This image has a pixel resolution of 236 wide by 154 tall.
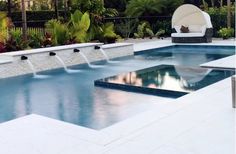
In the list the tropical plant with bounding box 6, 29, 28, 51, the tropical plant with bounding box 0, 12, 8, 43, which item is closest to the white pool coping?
the tropical plant with bounding box 6, 29, 28, 51

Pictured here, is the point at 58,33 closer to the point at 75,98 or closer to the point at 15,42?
the point at 15,42

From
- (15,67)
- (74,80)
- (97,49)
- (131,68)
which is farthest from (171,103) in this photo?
(97,49)

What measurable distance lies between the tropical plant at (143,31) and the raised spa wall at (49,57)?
5.51 metres

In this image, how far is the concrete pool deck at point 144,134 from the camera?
4.23 m

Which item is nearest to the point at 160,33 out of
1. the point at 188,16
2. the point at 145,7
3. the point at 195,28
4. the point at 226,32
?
the point at 145,7

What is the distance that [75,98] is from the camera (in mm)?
7824

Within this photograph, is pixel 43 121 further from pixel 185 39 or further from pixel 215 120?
pixel 185 39

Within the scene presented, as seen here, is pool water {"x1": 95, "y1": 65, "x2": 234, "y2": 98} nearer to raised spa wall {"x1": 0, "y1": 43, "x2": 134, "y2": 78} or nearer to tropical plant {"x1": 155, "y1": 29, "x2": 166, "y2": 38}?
raised spa wall {"x1": 0, "y1": 43, "x2": 134, "y2": 78}

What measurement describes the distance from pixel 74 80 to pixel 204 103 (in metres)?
4.67

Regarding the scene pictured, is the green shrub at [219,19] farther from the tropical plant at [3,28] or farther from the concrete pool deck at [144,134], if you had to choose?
the concrete pool deck at [144,134]

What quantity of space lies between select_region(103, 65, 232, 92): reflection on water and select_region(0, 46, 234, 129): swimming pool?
0.62 m

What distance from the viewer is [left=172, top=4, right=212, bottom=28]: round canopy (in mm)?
17672

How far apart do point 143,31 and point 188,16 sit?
3406mm

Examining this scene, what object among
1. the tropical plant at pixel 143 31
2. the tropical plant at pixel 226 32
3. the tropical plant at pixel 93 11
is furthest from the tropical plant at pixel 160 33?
the tropical plant at pixel 93 11
